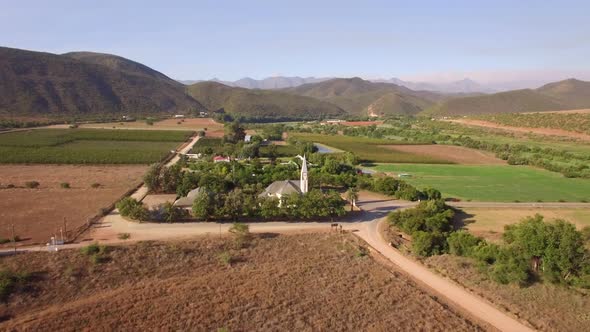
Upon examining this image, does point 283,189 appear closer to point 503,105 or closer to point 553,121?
point 553,121

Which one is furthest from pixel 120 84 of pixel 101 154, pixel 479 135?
pixel 479 135

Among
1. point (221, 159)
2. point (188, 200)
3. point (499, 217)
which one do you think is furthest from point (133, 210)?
point (221, 159)

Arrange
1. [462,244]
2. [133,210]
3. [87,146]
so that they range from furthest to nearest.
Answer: [87,146]
[133,210]
[462,244]

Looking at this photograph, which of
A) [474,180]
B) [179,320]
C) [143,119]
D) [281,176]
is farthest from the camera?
[143,119]

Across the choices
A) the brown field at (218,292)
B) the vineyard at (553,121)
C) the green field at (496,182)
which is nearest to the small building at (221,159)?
the green field at (496,182)

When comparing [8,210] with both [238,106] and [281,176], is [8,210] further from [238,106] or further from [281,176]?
[238,106]

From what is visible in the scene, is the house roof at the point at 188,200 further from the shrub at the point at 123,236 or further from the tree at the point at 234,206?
the shrub at the point at 123,236

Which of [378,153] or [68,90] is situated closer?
[378,153]
